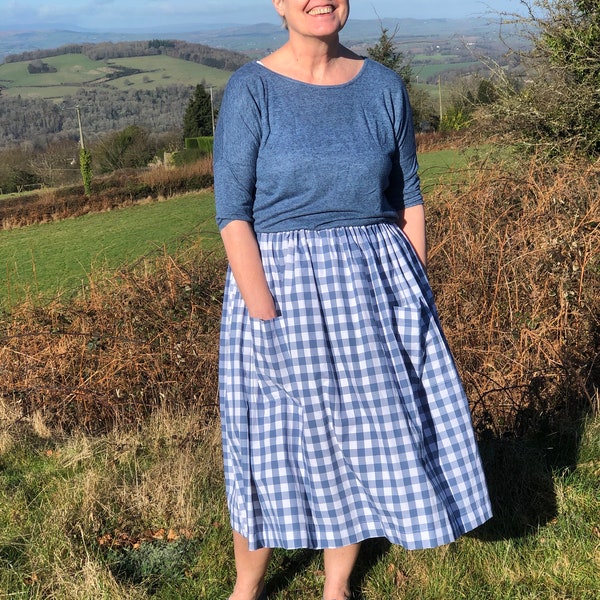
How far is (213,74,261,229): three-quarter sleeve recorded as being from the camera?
5.70ft

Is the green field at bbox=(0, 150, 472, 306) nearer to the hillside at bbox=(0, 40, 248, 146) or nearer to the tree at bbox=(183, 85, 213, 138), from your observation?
the tree at bbox=(183, 85, 213, 138)

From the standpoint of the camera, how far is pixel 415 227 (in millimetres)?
2021

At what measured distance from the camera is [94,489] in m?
2.54

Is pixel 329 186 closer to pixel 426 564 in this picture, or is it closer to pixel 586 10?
pixel 426 564

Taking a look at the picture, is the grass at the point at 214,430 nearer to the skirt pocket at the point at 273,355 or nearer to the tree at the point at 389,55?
the skirt pocket at the point at 273,355

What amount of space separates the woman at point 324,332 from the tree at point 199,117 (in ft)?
185

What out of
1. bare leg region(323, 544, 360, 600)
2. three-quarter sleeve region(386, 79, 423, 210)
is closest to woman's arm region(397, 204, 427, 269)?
three-quarter sleeve region(386, 79, 423, 210)

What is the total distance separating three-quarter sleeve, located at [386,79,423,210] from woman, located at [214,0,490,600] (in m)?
0.04

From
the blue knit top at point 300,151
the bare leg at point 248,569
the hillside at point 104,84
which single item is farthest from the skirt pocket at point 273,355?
the hillside at point 104,84

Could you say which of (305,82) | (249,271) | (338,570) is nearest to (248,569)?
(338,570)

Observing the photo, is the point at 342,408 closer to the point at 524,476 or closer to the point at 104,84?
the point at 524,476

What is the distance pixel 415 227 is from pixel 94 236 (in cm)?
2120

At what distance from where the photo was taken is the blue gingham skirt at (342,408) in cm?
179

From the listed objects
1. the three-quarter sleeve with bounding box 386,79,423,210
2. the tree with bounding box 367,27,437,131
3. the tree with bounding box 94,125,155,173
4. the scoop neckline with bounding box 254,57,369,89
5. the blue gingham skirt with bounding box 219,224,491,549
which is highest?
the scoop neckline with bounding box 254,57,369,89
